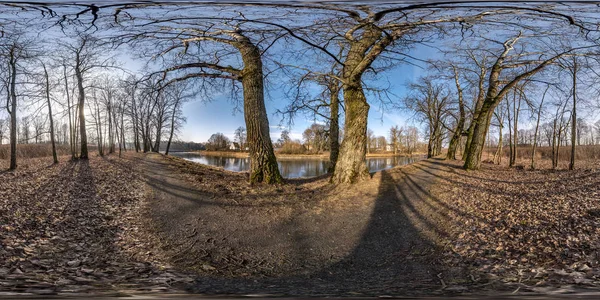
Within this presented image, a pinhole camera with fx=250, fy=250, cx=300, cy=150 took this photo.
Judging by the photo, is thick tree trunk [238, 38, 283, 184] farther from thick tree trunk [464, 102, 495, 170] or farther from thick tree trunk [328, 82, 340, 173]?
thick tree trunk [464, 102, 495, 170]

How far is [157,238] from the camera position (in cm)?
428

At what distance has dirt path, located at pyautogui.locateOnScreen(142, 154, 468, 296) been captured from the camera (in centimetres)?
287

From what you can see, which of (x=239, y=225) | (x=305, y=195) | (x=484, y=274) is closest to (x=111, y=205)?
(x=239, y=225)

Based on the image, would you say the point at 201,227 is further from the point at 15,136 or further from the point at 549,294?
the point at 15,136

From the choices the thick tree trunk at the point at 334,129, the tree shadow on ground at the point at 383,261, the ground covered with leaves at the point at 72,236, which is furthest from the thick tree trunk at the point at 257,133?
the thick tree trunk at the point at 334,129

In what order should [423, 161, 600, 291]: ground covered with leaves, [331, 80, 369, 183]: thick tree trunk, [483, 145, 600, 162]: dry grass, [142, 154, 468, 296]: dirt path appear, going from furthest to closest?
[483, 145, 600, 162]: dry grass, [331, 80, 369, 183]: thick tree trunk, [142, 154, 468, 296]: dirt path, [423, 161, 600, 291]: ground covered with leaves

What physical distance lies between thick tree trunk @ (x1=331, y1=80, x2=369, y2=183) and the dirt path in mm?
446

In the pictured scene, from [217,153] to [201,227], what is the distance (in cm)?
143

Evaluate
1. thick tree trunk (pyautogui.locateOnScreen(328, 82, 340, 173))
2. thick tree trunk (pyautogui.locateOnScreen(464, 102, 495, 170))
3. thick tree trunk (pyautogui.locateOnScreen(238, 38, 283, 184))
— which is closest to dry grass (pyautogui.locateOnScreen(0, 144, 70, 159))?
thick tree trunk (pyautogui.locateOnScreen(238, 38, 283, 184))

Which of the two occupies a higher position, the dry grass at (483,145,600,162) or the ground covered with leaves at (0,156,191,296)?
the dry grass at (483,145,600,162)

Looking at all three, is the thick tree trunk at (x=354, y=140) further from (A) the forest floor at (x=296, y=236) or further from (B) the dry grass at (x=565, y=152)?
(B) the dry grass at (x=565, y=152)

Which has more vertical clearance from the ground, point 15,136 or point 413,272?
point 15,136

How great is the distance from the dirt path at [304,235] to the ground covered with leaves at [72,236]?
1.58ft

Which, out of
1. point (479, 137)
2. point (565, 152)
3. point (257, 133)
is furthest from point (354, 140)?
point (565, 152)
